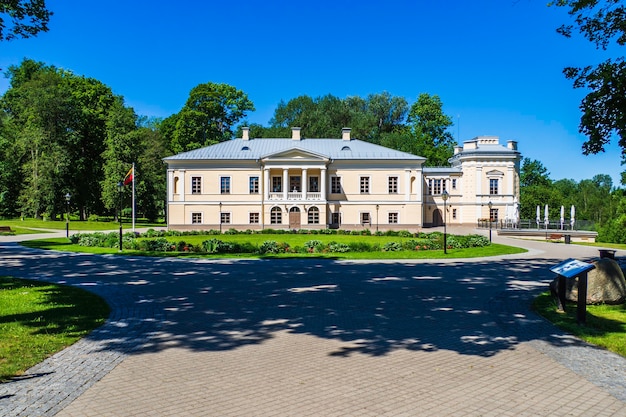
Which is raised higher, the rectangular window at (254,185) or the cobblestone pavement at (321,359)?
the rectangular window at (254,185)

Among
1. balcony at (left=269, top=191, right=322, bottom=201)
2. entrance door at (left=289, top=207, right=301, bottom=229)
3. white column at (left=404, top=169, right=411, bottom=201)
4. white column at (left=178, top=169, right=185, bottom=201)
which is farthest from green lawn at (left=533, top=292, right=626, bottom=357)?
white column at (left=178, top=169, right=185, bottom=201)

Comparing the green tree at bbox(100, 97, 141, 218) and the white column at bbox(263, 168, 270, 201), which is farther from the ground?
the green tree at bbox(100, 97, 141, 218)

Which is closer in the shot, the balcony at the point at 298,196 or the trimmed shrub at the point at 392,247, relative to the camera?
the trimmed shrub at the point at 392,247

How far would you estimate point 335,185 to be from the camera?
4659 centimetres

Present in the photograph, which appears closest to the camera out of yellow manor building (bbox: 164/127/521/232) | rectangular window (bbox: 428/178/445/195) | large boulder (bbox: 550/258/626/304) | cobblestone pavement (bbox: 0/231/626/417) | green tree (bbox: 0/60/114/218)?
cobblestone pavement (bbox: 0/231/626/417)

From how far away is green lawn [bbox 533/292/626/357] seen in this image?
7.36m

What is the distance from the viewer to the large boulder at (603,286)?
34.0 ft

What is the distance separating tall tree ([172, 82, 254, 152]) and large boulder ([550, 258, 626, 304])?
168 ft

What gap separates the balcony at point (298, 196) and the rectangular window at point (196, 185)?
24.4ft

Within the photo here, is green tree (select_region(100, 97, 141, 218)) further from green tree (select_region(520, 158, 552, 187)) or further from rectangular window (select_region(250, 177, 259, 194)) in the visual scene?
green tree (select_region(520, 158, 552, 187))

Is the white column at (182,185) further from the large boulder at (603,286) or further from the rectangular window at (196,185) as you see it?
the large boulder at (603,286)

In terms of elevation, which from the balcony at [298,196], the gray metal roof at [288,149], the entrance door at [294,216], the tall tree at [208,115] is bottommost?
the entrance door at [294,216]

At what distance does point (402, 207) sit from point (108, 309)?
3936 cm

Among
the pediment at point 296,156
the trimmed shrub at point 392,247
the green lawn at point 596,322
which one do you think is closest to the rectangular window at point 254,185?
the pediment at point 296,156
